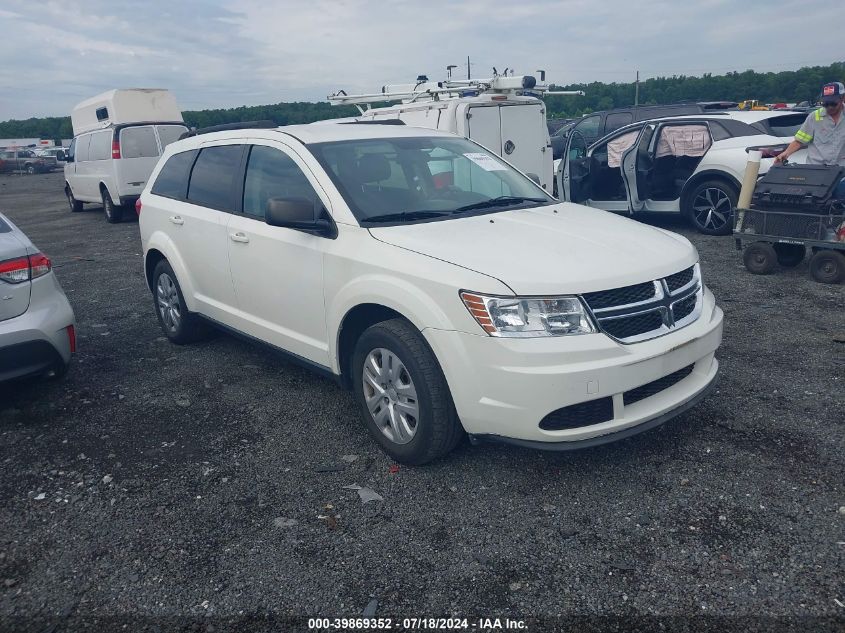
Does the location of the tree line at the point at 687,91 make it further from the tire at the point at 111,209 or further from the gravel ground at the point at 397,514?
the gravel ground at the point at 397,514

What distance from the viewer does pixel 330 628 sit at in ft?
8.37

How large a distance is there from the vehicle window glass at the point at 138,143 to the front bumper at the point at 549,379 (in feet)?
44.3

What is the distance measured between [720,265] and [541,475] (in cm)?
537

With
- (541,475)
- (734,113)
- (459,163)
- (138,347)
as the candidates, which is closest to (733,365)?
(541,475)

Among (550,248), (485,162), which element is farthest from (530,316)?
(485,162)

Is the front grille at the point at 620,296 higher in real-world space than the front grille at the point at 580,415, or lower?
higher

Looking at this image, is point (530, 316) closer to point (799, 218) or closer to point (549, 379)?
point (549, 379)

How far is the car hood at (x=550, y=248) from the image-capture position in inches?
125

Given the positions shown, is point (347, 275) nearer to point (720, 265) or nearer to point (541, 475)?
point (541, 475)

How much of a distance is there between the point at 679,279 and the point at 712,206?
630cm

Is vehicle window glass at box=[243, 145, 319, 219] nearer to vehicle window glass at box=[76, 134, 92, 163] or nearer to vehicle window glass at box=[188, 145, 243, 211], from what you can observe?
vehicle window glass at box=[188, 145, 243, 211]

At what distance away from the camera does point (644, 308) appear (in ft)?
10.8

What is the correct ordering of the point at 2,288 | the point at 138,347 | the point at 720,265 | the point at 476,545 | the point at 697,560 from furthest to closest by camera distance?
the point at 720,265 < the point at 138,347 < the point at 2,288 < the point at 476,545 < the point at 697,560

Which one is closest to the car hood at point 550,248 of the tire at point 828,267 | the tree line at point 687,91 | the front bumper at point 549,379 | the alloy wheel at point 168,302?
the front bumper at point 549,379
